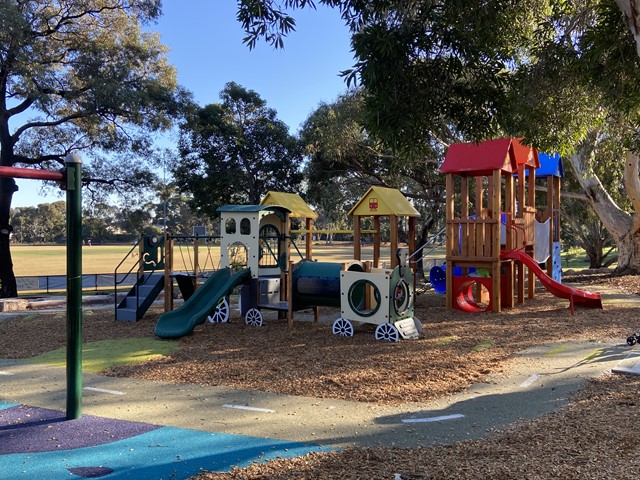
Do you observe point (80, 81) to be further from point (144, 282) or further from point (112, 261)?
point (112, 261)

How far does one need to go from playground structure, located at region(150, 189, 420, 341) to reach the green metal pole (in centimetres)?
482

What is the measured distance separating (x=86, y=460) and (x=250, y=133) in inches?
995

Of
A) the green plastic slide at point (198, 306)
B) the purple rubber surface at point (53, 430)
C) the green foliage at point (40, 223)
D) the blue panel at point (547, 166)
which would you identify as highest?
Answer: the green foliage at point (40, 223)

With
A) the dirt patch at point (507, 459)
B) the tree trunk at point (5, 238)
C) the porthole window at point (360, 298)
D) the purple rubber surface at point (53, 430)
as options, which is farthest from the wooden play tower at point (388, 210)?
the tree trunk at point (5, 238)

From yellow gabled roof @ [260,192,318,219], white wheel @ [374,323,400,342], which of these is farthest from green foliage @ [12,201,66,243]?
white wheel @ [374,323,400,342]

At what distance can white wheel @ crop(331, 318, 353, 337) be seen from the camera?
10023 millimetres

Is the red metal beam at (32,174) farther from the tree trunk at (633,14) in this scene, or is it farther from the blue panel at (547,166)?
the blue panel at (547,166)

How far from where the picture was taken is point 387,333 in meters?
9.51

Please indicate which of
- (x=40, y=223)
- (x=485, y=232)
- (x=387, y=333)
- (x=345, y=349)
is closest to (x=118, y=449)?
(x=345, y=349)

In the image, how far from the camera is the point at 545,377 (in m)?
6.79

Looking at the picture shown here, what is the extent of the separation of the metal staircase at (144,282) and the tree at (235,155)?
13.7 metres

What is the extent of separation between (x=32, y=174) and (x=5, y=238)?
1699 centimetres

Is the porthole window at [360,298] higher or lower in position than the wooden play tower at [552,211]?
lower

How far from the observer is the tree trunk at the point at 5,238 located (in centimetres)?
1947
